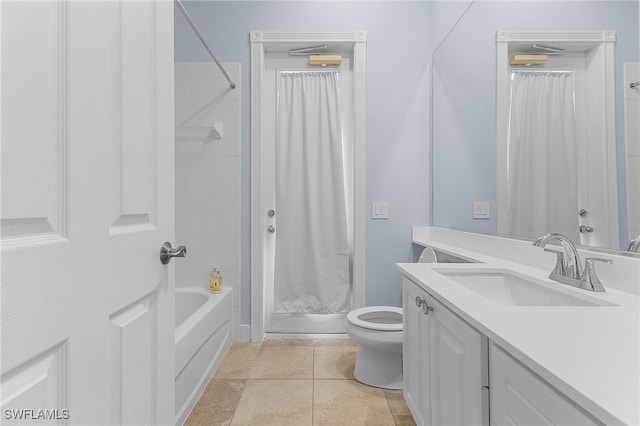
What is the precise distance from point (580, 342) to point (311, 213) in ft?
6.25

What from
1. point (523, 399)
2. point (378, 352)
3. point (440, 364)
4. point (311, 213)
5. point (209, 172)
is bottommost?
point (378, 352)

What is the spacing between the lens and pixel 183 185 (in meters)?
2.38

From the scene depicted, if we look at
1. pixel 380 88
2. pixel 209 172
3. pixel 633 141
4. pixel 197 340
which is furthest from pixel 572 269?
pixel 209 172

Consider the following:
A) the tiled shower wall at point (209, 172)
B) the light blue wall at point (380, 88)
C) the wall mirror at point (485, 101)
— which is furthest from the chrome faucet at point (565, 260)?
the tiled shower wall at point (209, 172)

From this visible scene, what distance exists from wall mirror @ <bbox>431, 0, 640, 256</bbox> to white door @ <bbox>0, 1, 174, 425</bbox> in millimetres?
1344

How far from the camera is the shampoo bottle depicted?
2256 mm

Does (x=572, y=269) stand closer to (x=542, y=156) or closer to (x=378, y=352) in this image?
(x=542, y=156)

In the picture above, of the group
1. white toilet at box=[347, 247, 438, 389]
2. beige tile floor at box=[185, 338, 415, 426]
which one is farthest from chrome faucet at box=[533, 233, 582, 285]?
beige tile floor at box=[185, 338, 415, 426]

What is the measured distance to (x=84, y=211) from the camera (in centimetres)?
61

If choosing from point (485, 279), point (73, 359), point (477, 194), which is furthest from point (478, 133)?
point (73, 359)

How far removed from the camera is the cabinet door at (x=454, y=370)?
81cm

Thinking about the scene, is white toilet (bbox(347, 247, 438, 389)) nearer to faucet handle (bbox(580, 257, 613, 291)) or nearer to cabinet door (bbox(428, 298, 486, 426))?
cabinet door (bbox(428, 298, 486, 426))

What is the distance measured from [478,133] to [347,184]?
3.27ft

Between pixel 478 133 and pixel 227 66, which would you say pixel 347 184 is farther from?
pixel 227 66
